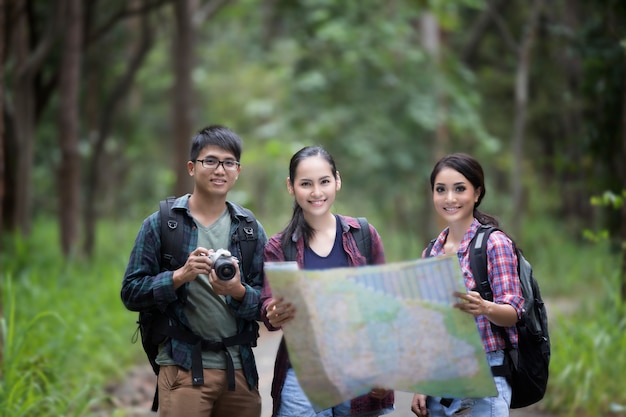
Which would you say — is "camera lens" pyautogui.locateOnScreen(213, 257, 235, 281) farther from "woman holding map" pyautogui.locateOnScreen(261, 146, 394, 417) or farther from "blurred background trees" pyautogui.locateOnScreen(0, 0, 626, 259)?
"blurred background trees" pyautogui.locateOnScreen(0, 0, 626, 259)

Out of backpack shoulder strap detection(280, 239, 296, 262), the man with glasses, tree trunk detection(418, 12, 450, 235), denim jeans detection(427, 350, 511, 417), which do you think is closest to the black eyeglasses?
the man with glasses

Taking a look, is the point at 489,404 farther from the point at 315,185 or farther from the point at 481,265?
the point at 315,185

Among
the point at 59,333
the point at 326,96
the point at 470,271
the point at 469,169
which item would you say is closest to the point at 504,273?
the point at 470,271

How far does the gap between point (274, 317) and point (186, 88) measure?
30.9 feet

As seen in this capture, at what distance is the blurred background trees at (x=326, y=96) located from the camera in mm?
11211

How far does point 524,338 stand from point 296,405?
0.97 metres

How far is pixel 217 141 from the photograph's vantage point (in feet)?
11.7

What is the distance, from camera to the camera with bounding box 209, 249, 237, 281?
10.6 feet

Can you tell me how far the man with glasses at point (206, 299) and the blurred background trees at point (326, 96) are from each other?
3.37 meters

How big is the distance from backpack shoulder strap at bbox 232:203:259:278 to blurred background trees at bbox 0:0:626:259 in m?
3.50

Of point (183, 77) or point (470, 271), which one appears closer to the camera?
point (470, 271)

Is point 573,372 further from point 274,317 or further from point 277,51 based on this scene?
point 277,51

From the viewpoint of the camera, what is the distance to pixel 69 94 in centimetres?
1113

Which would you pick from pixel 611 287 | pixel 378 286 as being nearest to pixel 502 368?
pixel 378 286
